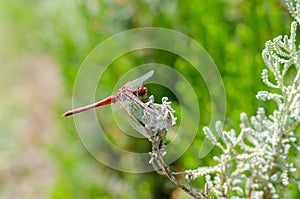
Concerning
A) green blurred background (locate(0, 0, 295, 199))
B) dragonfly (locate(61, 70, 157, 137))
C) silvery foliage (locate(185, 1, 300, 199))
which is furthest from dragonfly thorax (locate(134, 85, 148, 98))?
green blurred background (locate(0, 0, 295, 199))

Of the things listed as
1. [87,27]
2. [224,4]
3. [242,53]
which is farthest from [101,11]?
[242,53]

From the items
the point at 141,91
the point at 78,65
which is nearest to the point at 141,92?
the point at 141,91

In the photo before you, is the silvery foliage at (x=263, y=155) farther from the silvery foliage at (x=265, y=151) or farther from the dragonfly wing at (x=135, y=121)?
the dragonfly wing at (x=135, y=121)

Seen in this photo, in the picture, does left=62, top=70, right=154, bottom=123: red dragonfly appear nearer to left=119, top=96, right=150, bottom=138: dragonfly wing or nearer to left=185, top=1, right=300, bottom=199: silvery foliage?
left=119, top=96, right=150, bottom=138: dragonfly wing

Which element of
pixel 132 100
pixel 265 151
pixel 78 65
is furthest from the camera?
pixel 78 65

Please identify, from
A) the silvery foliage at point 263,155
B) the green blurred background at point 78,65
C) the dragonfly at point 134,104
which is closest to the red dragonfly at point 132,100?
the dragonfly at point 134,104

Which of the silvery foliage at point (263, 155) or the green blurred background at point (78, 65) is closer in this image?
the silvery foliage at point (263, 155)

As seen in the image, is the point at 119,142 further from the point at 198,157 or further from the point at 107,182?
the point at 198,157

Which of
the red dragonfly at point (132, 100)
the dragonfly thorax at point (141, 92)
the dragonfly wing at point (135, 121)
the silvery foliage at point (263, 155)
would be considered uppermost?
the silvery foliage at point (263, 155)

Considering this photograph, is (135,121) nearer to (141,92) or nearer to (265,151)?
(141,92)
